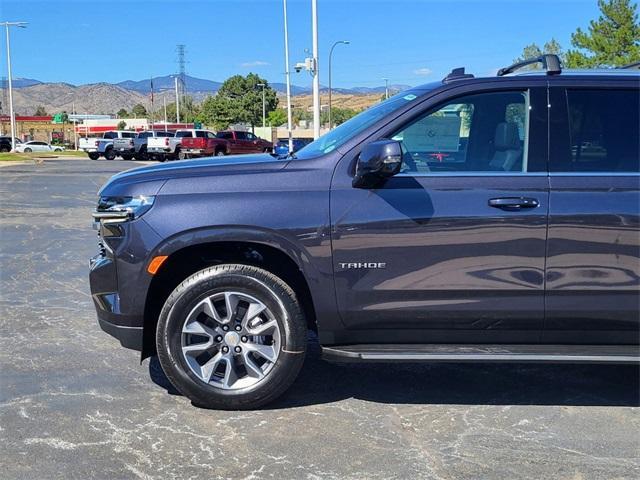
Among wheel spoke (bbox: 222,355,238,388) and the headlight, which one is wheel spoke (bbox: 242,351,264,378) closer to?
wheel spoke (bbox: 222,355,238,388)

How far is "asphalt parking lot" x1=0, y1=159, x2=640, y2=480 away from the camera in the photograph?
3.46 m

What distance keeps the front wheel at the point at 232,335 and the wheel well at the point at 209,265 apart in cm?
14

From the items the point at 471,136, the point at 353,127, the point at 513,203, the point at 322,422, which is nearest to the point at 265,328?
the point at 322,422

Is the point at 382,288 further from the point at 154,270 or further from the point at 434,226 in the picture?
the point at 154,270

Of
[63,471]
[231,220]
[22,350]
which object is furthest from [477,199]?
[22,350]

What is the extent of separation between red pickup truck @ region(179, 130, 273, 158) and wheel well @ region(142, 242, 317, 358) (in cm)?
3268

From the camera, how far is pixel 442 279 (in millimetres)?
3928

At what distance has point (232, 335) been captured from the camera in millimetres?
4039

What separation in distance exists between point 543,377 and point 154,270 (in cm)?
279

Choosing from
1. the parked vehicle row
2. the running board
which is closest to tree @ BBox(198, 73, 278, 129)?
the parked vehicle row

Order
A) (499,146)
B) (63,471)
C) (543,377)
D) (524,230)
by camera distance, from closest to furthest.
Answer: (63,471) < (524,230) < (499,146) < (543,377)

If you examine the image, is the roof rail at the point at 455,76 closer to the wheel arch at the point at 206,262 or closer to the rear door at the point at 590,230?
the rear door at the point at 590,230

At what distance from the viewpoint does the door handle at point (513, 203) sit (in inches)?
153

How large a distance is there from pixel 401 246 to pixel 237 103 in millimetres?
96127
